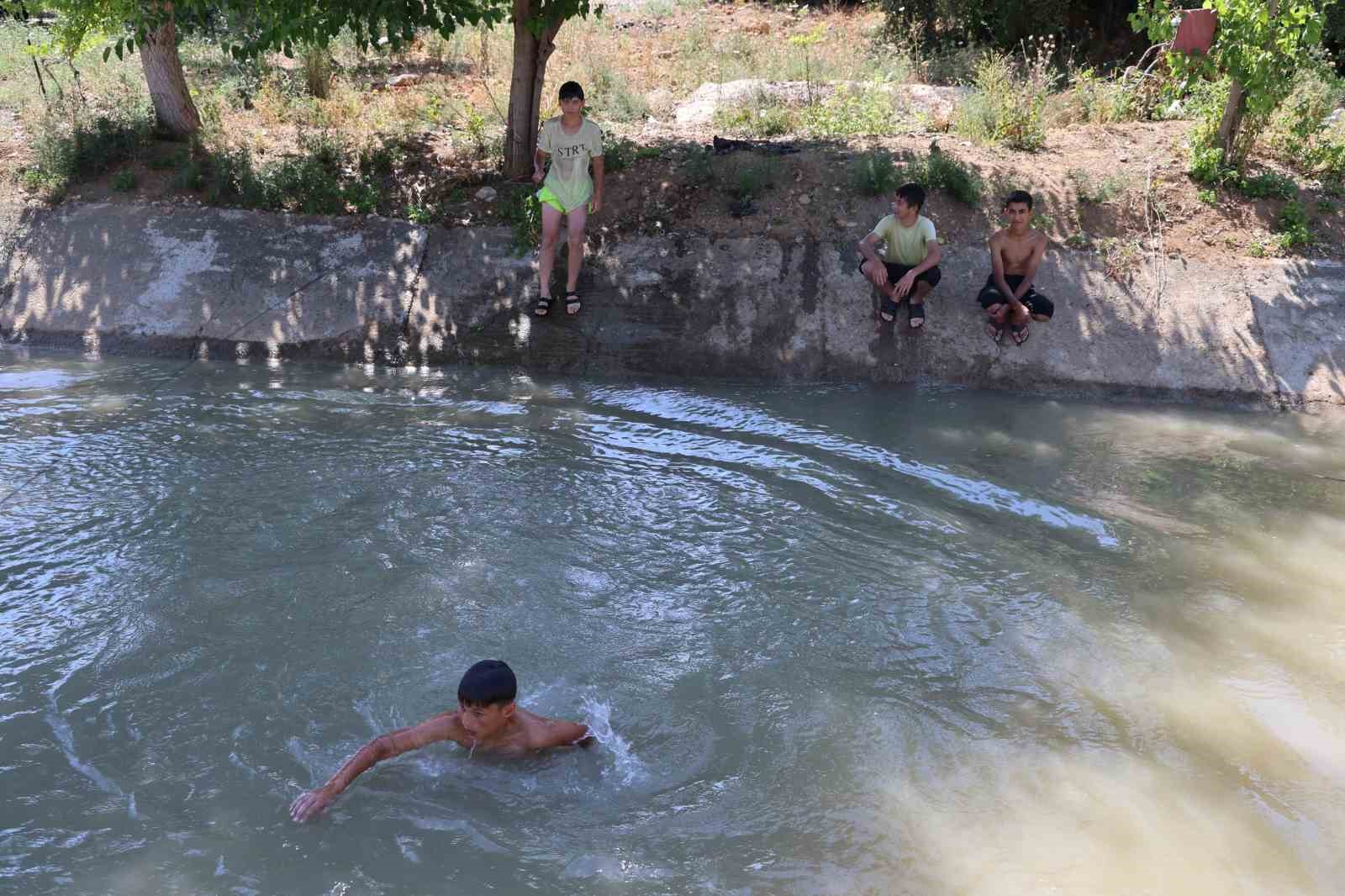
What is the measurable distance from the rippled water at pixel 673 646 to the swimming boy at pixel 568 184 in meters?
1.65

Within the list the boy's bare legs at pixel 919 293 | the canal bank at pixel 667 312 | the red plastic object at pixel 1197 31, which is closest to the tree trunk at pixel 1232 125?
the red plastic object at pixel 1197 31

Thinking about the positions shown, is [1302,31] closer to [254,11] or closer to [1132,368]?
[1132,368]

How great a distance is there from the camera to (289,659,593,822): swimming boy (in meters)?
4.17

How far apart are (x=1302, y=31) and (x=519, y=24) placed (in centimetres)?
717

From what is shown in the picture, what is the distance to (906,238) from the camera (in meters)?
9.28

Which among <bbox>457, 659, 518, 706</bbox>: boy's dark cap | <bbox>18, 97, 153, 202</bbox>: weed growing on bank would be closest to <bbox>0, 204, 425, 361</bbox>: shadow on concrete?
<bbox>18, 97, 153, 202</bbox>: weed growing on bank

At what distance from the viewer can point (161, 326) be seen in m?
9.56

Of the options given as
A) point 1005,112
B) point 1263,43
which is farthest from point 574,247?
point 1263,43

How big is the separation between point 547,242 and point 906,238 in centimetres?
308

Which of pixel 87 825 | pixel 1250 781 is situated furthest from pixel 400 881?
pixel 1250 781

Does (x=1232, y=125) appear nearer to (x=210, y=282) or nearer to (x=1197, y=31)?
(x=1197, y=31)

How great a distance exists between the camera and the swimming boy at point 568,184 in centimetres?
916

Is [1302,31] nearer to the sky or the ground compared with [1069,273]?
nearer to the sky

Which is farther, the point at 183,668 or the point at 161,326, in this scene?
the point at 161,326
